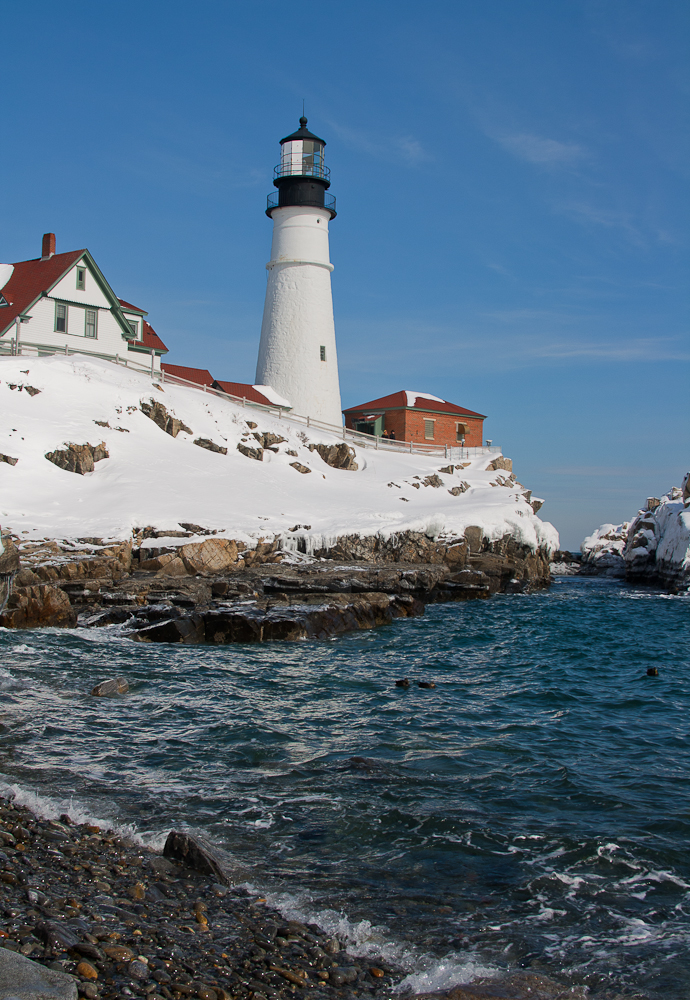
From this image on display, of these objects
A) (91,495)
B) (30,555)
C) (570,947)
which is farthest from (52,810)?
(91,495)

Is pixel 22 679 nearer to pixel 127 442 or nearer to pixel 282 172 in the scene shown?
pixel 127 442

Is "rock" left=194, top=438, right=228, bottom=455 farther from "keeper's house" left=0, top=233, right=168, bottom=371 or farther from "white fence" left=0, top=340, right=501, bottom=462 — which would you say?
"keeper's house" left=0, top=233, right=168, bottom=371

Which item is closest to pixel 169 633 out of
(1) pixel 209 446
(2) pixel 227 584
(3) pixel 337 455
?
(2) pixel 227 584

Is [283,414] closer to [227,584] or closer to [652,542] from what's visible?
[652,542]

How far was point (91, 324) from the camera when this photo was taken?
1633 inches

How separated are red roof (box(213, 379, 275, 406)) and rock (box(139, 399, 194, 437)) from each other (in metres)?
9.16

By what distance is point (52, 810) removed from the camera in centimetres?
778

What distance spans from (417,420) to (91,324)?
2456 centimetres

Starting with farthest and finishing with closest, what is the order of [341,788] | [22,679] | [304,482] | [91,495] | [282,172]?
[282,172] < [304,482] < [91,495] < [22,679] < [341,788]

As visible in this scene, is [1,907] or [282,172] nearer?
[1,907]

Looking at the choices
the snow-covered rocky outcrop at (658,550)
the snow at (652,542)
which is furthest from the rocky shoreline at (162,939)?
the snow at (652,542)

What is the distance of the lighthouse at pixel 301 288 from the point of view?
4862 centimetres

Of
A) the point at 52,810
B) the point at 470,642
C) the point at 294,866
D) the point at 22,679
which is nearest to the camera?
the point at 294,866

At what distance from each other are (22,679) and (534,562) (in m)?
28.1
